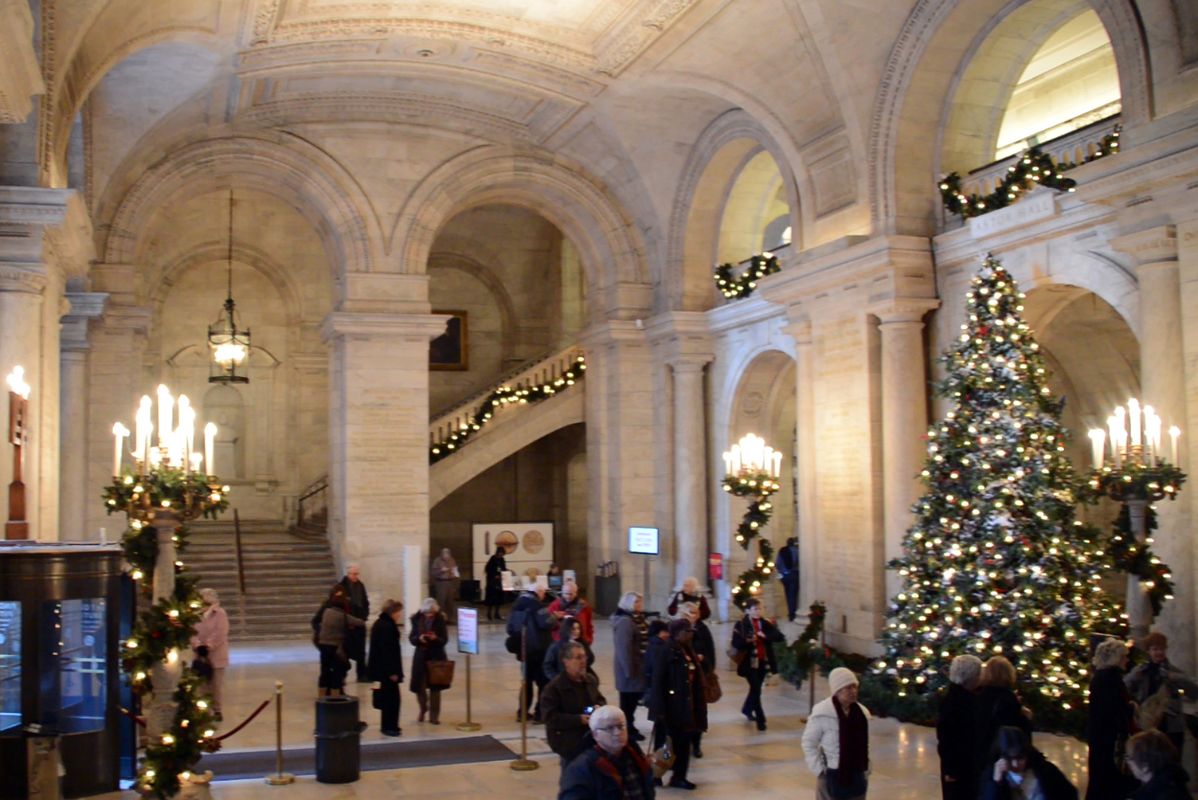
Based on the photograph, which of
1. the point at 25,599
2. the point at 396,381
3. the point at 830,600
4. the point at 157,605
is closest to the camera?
the point at 25,599

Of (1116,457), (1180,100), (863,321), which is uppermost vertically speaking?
(1180,100)

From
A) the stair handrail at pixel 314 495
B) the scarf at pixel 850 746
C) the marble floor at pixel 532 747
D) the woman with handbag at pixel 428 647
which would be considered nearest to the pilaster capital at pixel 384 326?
the stair handrail at pixel 314 495

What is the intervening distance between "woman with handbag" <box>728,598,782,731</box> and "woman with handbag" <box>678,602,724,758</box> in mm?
1023

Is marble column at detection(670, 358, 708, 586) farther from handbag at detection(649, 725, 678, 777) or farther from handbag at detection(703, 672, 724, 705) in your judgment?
handbag at detection(649, 725, 678, 777)

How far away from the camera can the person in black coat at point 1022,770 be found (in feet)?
17.3

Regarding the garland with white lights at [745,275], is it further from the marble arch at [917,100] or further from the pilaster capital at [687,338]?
the marble arch at [917,100]

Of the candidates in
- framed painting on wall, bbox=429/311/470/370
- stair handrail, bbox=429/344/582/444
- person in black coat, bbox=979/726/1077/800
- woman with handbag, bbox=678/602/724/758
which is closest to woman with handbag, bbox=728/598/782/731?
woman with handbag, bbox=678/602/724/758

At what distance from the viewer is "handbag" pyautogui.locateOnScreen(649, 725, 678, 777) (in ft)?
27.9

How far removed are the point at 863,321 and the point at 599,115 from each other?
5.91 m

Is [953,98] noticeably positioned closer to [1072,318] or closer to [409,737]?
[1072,318]

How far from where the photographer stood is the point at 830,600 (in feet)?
50.0

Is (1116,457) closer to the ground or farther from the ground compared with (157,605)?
farther from the ground

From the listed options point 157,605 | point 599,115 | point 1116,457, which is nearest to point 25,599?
point 157,605

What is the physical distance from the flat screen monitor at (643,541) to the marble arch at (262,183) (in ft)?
19.0
